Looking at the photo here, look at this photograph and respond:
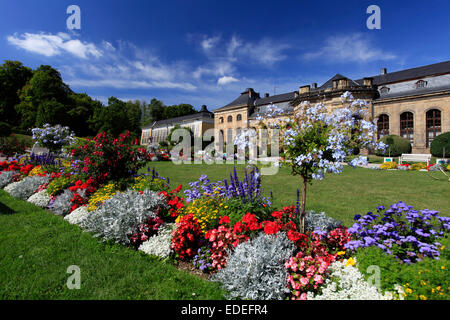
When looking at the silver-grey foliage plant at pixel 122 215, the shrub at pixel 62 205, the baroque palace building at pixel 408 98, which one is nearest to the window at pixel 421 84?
the baroque palace building at pixel 408 98

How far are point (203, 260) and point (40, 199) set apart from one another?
6.02 meters

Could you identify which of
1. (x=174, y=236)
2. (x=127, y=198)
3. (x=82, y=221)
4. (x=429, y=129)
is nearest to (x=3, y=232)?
(x=82, y=221)

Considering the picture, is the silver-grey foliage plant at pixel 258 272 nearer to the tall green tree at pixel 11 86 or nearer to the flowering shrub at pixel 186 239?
the flowering shrub at pixel 186 239

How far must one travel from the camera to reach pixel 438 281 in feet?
6.05

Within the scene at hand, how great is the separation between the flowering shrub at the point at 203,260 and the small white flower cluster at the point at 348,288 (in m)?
1.36

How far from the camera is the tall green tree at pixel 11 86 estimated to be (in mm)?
42094

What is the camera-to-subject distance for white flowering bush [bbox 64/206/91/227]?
15.2 feet

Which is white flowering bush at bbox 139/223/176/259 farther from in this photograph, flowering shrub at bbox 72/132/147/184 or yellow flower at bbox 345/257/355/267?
flowering shrub at bbox 72/132/147/184

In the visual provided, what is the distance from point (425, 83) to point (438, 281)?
33881 mm

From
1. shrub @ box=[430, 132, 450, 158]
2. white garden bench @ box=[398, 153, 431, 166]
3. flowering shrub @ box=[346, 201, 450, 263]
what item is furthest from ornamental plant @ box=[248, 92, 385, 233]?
shrub @ box=[430, 132, 450, 158]

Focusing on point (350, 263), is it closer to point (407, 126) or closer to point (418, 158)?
point (418, 158)

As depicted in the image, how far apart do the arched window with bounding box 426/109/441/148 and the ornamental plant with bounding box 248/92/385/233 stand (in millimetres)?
30828

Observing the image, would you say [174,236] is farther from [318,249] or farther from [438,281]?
[438,281]

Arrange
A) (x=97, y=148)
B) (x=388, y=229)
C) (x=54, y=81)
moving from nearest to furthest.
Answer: (x=388, y=229) → (x=97, y=148) → (x=54, y=81)
